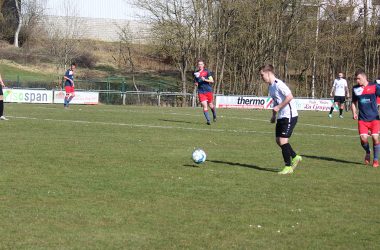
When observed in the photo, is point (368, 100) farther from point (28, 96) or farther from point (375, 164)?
point (28, 96)

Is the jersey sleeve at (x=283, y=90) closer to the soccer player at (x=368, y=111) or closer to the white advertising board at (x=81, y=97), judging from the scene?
the soccer player at (x=368, y=111)

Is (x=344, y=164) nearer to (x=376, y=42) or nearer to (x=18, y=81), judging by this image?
(x=18, y=81)

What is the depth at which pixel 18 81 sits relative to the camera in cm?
4438

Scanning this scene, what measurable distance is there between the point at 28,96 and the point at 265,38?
2035 centimetres

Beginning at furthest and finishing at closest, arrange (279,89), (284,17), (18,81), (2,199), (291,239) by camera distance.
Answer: (284,17) < (18,81) < (279,89) < (2,199) < (291,239)

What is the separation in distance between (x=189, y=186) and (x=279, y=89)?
2.65 m

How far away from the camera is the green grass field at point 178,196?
21.9 ft

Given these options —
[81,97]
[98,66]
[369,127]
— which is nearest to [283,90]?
[369,127]

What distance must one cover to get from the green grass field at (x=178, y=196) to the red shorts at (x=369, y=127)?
698 millimetres

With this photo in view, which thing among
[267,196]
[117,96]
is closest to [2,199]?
[267,196]

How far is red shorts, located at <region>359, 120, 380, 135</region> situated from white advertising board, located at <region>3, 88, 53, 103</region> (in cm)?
2746

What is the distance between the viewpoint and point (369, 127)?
13.1 meters

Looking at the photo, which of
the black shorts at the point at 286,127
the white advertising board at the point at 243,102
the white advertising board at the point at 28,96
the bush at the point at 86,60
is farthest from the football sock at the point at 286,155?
the bush at the point at 86,60

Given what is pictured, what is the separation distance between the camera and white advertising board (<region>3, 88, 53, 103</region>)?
37188mm
